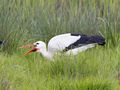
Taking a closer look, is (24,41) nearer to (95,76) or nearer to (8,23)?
(8,23)

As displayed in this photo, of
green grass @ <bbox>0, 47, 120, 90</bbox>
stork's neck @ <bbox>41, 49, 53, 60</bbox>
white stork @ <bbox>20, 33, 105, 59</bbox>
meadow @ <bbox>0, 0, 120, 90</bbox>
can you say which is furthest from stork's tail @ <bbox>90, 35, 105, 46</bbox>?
stork's neck @ <bbox>41, 49, 53, 60</bbox>

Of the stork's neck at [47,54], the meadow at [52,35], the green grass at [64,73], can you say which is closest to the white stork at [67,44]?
the stork's neck at [47,54]

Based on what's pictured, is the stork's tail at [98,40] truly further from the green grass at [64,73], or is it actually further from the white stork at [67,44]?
the green grass at [64,73]

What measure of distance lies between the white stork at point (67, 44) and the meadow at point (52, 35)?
14 centimetres

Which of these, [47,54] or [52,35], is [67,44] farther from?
[52,35]

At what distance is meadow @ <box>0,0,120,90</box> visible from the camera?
5.53m

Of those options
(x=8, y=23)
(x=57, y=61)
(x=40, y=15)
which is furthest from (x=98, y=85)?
(x=40, y=15)

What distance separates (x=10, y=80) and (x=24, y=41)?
10.5ft

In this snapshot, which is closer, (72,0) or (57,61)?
(57,61)

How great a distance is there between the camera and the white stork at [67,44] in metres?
7.54

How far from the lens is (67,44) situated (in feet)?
25.1

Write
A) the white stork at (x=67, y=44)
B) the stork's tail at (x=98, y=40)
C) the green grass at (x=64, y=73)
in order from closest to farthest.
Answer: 1. the green grass at (x=64, y=73)
2. the white stork at (x=67, y=44)
3. the stork's tail at (x=98, y=40)

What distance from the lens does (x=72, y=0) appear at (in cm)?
1013

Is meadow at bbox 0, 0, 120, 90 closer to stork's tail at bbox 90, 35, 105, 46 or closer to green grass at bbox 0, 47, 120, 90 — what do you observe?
green grass at bbox 0, 47, 120, 90
